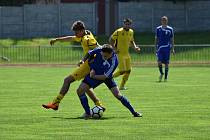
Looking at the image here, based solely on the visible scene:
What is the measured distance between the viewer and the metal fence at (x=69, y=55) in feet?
140

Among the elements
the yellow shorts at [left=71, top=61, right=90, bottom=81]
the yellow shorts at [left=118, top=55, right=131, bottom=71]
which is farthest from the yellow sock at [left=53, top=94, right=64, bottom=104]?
the yellow shorts at [left=118, top=55, right=131, bottom=71]

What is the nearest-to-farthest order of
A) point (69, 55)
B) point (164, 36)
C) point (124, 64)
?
1. point (124, 64)
2. point (164, 36)
3. point (69, 55)

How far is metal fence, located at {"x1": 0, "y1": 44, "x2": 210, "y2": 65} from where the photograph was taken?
4272cm

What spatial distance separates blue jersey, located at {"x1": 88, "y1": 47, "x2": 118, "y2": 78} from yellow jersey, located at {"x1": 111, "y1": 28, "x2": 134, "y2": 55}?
8.70 m

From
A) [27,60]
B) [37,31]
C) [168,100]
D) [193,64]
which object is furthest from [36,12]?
[168,100]

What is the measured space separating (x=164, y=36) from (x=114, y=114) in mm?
12199

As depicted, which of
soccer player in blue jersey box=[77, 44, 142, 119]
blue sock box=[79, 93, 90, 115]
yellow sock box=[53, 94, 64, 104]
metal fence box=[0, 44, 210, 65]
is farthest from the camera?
metal fence box=[0, 44, 210, 65]

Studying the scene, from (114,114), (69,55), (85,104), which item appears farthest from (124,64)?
(69,55)

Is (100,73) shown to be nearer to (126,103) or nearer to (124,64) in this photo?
(126,103)

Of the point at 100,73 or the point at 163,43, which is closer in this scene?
the point at 100,73

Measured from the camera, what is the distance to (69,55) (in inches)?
1722

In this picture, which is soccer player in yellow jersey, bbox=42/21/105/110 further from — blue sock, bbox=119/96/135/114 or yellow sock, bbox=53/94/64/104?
blue sock, bbox=119/96/135/114

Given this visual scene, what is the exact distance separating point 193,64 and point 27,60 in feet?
27.9

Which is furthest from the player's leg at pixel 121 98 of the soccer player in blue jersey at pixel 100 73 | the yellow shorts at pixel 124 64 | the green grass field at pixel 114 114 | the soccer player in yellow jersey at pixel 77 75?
the yellow shorts at pixel 124 64
